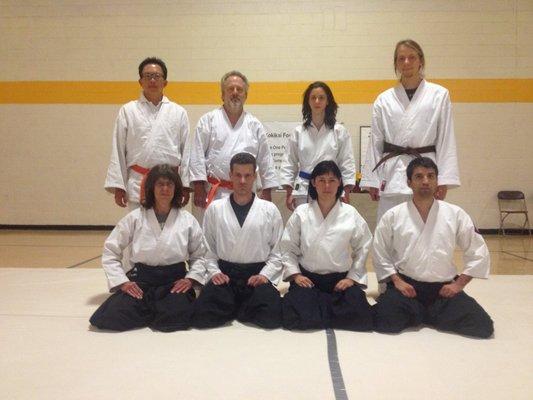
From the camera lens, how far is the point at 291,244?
303cm

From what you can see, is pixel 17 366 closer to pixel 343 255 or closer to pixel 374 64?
pixel 343 255

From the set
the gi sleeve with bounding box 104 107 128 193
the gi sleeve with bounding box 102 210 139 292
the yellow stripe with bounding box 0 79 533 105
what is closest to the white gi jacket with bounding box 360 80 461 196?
the gi sleeve with bounding box 102 210 139 292

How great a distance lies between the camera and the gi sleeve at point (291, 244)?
303 centimetres

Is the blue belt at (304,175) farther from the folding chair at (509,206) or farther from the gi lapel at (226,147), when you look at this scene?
the folding chair at (509,206)

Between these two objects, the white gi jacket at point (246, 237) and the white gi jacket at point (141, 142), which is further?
the white gi jacket at point (141, 142)

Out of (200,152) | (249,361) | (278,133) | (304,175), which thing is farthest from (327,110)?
(278,133)

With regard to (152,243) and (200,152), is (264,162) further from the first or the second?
(152,243)

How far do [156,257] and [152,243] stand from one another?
0.08m

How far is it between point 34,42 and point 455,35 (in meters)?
6.04

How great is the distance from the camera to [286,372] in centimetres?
211

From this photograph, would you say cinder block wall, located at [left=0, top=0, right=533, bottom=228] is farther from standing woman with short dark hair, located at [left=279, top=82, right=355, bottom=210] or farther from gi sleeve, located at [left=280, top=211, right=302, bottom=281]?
gi sleeve, located at [left=280, top=211, right=302, bottom=281]

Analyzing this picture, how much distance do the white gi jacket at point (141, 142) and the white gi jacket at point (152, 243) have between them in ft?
2.05

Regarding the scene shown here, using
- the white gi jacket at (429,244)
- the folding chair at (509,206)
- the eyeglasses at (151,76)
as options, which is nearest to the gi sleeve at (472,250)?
the white gi jacket at (429,244)

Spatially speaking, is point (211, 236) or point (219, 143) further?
point (219, 143)
